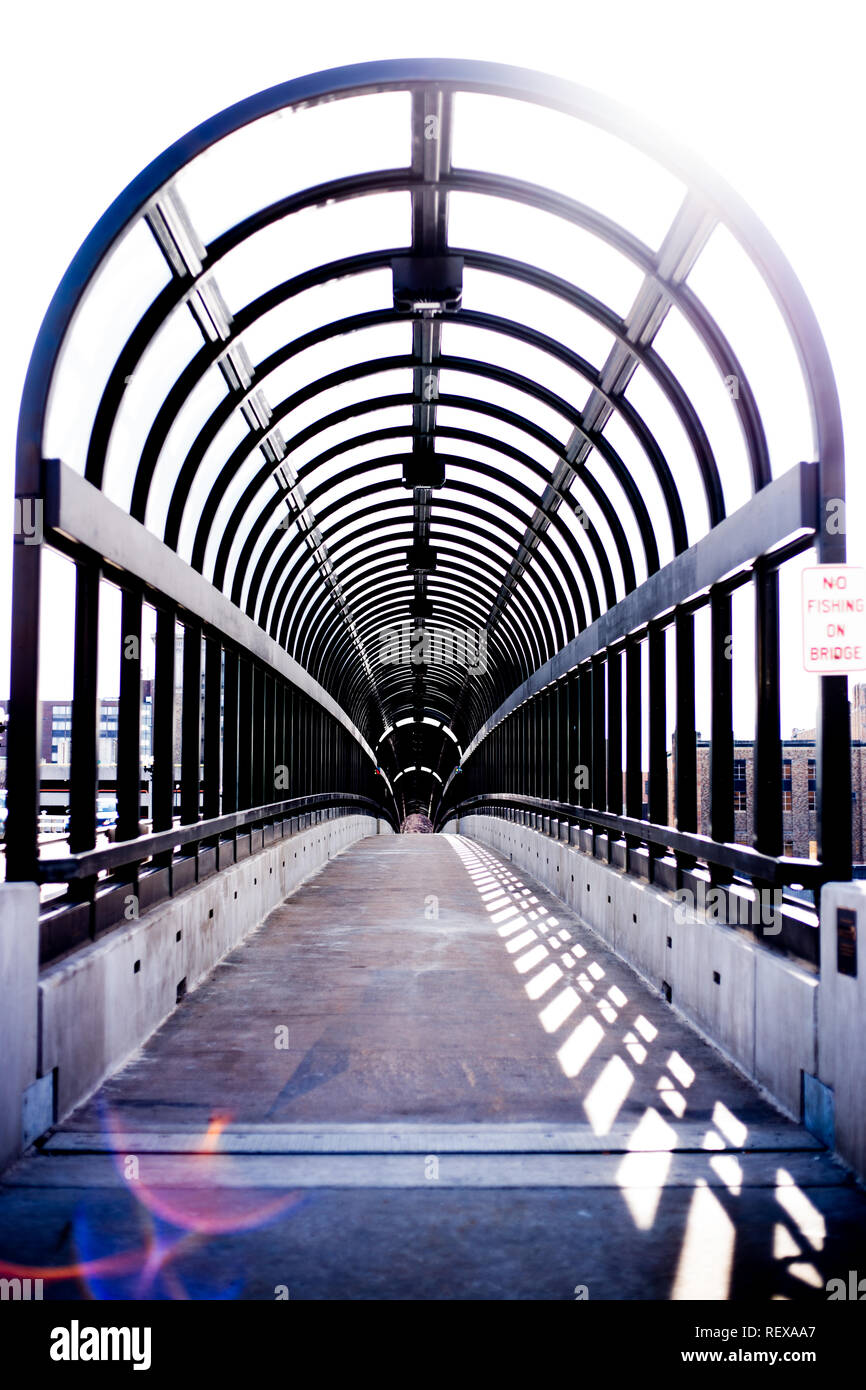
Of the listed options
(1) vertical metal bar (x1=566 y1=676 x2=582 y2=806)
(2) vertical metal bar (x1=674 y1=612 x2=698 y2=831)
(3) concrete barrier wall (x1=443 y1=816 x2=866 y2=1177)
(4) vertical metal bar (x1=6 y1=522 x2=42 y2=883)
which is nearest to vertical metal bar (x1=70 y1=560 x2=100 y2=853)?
(4) vertical metal bar (x1=6 y1=522 x2=42 y2=883)

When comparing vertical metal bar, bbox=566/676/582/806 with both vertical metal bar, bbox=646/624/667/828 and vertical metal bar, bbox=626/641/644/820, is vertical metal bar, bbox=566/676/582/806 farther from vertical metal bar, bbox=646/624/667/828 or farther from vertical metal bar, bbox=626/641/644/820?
vertical metal bar, bbox=646/624/667/828

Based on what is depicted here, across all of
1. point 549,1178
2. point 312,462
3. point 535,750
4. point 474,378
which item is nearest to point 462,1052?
point 549,1178

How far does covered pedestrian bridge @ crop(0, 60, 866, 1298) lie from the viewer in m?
4.89

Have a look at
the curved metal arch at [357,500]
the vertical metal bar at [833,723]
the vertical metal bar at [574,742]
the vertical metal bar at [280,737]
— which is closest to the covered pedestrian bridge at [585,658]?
the vertical metal bar at [833,723]

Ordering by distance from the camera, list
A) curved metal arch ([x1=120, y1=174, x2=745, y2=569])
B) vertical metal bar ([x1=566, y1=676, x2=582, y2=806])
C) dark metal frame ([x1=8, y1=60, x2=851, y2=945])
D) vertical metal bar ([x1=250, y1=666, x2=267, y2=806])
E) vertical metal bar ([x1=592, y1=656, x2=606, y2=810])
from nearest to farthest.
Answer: dark metal frame ([x1=8, y1=60, x2=851, y2=945]) < curved metal arch ([x1=120, y1=174, x2=745, y2=569]) < vertical metal bar ([x1=592, y1=656, x2=606, y2=810]) < vertical metal bar ([x1=250, y1=666, x2=267, y2=806]) < vertical metal bar ([x1=566, y1=676, x2=582, y2=806])

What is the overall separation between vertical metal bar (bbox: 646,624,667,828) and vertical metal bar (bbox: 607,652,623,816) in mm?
1955

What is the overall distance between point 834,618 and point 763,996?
2.02 meters

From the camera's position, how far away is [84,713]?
6.82 meters

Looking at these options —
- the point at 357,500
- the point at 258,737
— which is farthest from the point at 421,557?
the point at 258,737

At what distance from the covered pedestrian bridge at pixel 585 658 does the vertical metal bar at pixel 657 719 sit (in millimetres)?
45

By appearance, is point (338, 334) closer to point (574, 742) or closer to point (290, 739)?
point (574, 742)

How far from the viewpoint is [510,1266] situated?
12.4 ft

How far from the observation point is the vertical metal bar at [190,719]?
9.77 metres

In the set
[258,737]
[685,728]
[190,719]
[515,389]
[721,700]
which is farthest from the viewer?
[258,737]
